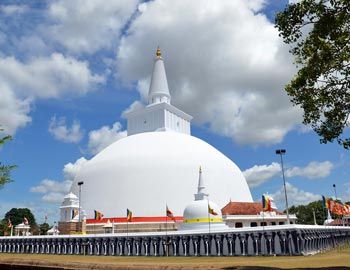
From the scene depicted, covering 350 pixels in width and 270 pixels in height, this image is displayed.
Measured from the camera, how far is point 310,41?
15.7 m

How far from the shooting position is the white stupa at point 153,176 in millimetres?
52156

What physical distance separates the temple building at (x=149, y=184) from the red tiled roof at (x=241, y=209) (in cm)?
113

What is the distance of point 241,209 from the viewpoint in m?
53.6

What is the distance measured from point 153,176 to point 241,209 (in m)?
13.7

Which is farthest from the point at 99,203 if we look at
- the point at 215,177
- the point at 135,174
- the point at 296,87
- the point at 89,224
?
the point at 296,87

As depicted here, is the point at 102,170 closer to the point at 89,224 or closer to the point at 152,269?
the point at 89,224

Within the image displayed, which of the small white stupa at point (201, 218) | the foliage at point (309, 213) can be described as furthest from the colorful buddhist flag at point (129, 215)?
the foliage at point (309, 213)

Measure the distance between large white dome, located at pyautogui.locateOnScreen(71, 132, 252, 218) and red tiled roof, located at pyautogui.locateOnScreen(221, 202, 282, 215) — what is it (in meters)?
2.26

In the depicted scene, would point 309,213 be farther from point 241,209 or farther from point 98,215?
point 98,215

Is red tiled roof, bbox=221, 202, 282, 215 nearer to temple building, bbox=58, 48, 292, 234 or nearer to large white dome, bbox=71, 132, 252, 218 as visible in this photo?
temple building, bbox=58, 48, 292, 234

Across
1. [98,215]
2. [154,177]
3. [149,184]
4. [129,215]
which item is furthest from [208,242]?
[98,215]

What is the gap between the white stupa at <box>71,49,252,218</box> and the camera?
5216 cm

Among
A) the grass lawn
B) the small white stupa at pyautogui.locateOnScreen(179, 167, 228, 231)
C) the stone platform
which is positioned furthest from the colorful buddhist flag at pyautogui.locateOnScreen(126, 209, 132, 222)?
the grass lawn

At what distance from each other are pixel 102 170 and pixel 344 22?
1845 inches
